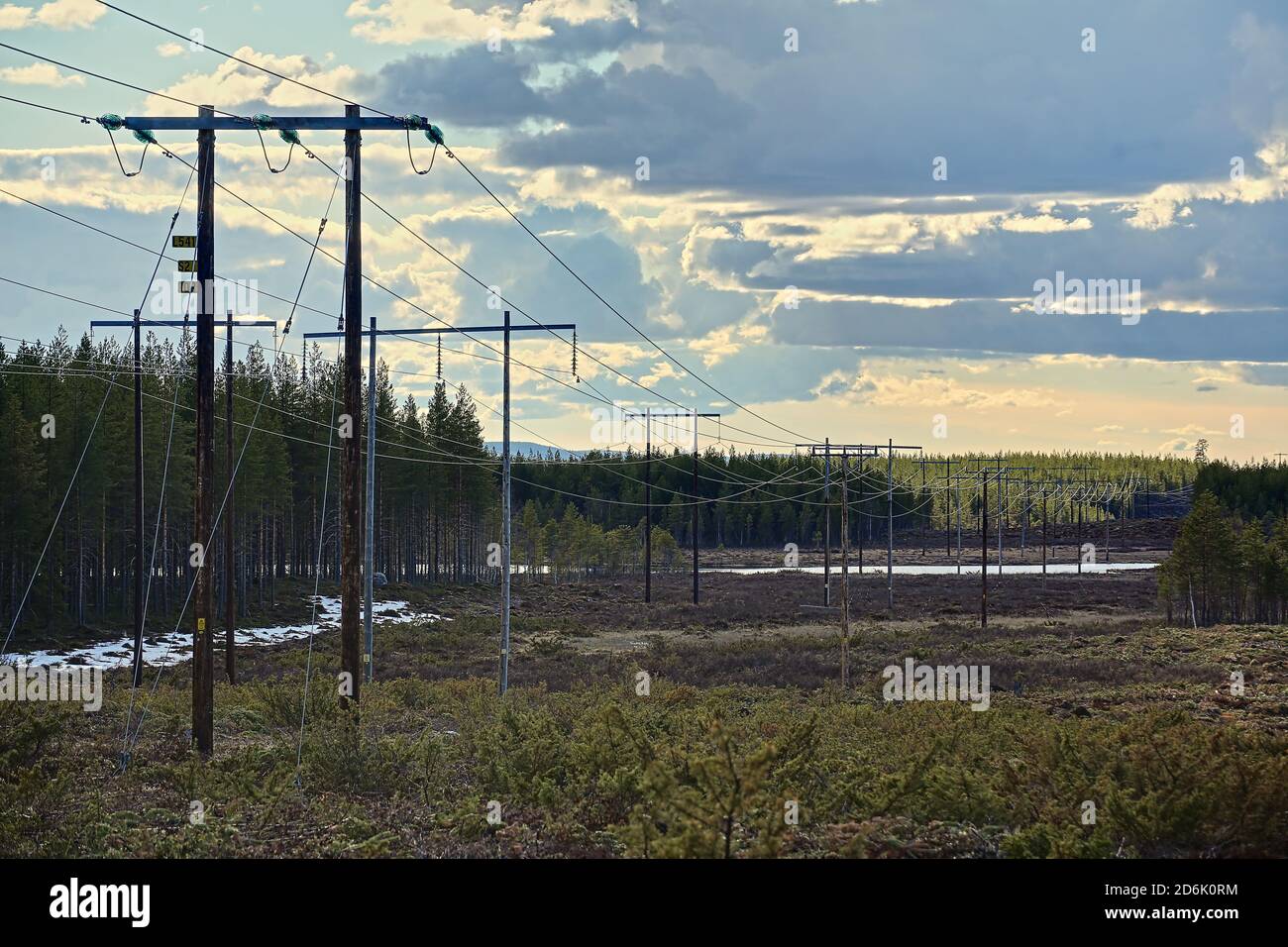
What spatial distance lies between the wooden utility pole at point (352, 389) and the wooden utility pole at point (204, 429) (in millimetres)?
2030

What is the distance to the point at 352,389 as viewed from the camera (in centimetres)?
1916

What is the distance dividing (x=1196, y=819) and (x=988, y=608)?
56.0m

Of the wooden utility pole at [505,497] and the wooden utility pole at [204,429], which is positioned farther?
the wooden utility pole at [505,497]

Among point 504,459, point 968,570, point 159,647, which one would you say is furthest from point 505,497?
point 968,570

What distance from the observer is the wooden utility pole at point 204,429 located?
17422mm

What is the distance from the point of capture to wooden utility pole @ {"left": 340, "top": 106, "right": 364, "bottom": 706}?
18.5 m

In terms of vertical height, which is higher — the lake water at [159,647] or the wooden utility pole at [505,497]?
the wooden utility pole at [505,497]

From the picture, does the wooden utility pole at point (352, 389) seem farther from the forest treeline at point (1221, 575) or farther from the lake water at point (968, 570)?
the lake water at point (968, 570)

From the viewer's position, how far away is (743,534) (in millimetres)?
171125

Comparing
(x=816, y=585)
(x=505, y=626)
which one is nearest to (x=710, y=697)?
(x=505, y=626)

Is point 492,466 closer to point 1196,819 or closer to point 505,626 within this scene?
point 505,626

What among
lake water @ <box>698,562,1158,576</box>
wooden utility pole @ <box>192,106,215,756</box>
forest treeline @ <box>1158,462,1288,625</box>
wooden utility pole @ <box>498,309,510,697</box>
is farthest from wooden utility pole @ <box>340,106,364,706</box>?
lake water @ <box>698,562,1158,576</box>

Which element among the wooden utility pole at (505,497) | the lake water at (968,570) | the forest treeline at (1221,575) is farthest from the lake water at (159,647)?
the lake water at (968,570)

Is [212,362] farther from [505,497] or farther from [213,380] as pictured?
[505,497]
